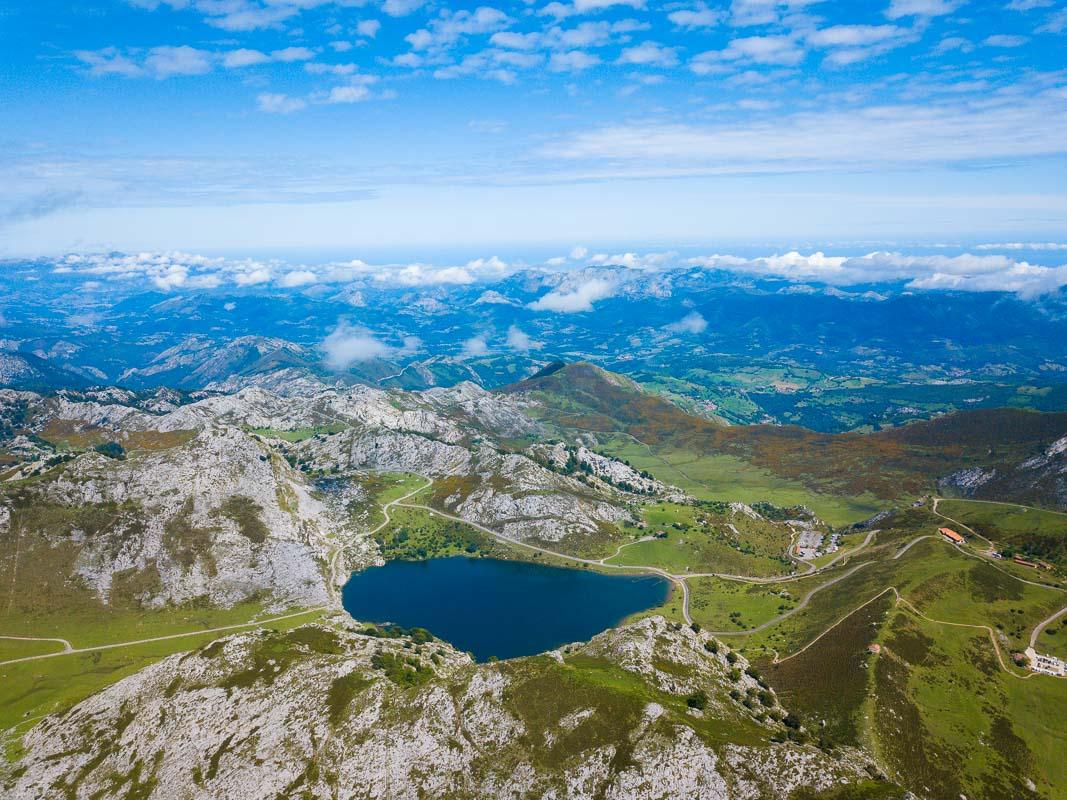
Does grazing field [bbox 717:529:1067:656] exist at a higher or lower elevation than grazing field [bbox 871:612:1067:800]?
lower

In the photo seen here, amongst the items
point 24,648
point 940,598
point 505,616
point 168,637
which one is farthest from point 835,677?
point 24,648

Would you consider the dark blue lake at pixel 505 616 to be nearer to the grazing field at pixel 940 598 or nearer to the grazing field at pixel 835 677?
the grazing field at pixel 940 598

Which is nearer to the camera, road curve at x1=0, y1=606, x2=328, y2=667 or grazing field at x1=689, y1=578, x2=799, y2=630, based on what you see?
road curve at x1=0, y1=606, x2=328, y2=667

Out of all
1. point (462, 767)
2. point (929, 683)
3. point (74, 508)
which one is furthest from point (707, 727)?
point (74, 508)

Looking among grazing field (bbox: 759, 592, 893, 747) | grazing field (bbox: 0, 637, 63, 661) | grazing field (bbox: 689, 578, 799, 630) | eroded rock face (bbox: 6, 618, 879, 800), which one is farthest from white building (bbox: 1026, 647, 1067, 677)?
grazing field (bbox: 0, 637, 63, 661)

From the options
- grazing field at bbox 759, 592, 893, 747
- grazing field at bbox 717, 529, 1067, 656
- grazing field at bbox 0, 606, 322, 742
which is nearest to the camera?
grazing field at bbox 759, 592, 893, 747

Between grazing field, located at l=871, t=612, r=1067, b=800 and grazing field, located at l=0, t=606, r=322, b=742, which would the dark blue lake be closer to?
grazing field, located at l=0, t=606, r=322, b=742

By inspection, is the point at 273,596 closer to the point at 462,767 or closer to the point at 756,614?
the point at 462,767

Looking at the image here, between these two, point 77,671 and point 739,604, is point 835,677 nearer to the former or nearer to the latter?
point 739,604

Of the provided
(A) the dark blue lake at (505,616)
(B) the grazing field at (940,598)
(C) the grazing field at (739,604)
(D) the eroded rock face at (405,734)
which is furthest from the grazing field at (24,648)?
(B) the grazing field at (940,598)
